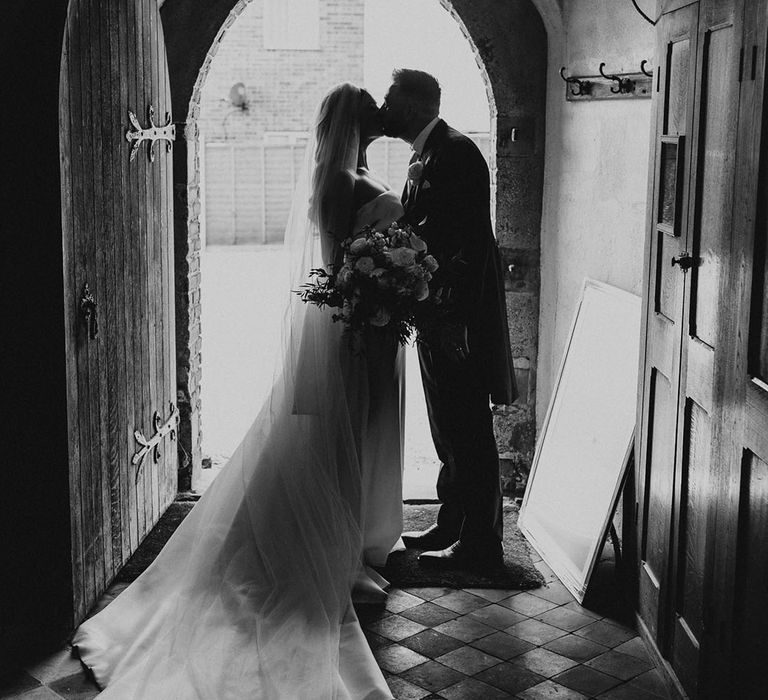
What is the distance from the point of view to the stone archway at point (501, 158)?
5441 mm

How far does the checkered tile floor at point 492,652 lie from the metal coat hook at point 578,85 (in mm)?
2159

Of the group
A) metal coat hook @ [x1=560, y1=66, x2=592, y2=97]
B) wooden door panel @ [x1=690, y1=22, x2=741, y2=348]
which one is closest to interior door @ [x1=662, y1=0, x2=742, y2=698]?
wooden door panel @ [x1=690, y1=22, x2=741, y2=348]

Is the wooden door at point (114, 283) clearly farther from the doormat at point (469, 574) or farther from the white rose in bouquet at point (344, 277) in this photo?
the doormat at point (469, 574)

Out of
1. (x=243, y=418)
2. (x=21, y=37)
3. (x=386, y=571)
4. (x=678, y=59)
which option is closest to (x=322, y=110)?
(x=21, y=37)

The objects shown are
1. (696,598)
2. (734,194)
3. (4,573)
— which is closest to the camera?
(734,194)

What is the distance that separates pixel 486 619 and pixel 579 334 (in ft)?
4.76

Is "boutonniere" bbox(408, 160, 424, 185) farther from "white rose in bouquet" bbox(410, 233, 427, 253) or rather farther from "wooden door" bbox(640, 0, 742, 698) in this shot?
"wooden door" bbox(640, 0, 742, 698)

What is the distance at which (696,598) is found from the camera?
3.24m

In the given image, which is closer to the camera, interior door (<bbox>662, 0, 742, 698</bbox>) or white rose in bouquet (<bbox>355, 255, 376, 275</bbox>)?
interior door (<bbox>662, 0, 742, 698</bbox>)

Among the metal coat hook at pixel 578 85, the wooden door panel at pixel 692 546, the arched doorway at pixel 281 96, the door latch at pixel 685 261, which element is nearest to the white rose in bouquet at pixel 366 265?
the door latch at pixel 685 261

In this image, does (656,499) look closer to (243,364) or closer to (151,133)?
(151,133)

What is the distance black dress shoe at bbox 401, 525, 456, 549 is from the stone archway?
1.00 metres

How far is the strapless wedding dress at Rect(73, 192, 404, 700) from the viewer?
3.46 m

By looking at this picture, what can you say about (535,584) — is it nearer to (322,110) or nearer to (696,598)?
(696,598)
